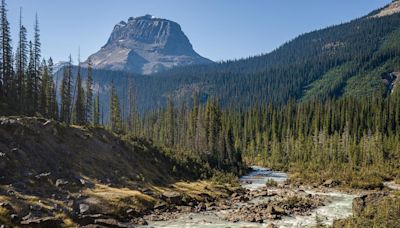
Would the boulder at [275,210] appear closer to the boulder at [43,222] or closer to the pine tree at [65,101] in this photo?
the boulder at [43,222]

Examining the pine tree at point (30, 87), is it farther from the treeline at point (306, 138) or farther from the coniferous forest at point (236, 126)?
the treeline at point (306, 138)

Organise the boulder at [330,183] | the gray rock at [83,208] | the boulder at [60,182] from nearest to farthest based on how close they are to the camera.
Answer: the gray rock at [83,208] → the boulder at [60,182] → the boulder at [330,183]

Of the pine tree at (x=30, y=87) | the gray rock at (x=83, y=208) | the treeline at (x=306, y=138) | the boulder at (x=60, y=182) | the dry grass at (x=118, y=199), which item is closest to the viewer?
the gray rock at (x=83, y=208)

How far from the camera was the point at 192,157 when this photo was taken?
85250 mm

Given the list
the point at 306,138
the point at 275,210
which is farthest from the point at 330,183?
the point at 306,138

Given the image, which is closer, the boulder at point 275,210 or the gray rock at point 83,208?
the gray rock at point 83,208

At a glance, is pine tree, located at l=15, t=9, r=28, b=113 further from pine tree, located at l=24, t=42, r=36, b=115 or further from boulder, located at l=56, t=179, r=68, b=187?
boulder, located at l=56, t=179, r=68, b=187

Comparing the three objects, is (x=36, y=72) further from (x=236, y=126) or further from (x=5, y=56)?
(x=236, y=126)

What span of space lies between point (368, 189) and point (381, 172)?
2002 cm

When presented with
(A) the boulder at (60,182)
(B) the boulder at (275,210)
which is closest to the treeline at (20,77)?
(A) the boulder at (60,182)

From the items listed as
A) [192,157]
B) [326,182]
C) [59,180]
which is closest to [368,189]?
[326,182]

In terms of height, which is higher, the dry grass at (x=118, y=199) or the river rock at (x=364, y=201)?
the dry grass at (x=118, y=199)

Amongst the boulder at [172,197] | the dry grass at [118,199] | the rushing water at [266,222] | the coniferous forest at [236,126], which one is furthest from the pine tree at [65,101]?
the rushing water at [266,222]

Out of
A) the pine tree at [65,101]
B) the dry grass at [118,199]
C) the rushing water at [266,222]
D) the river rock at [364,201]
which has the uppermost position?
the pine tree at [65,101]
